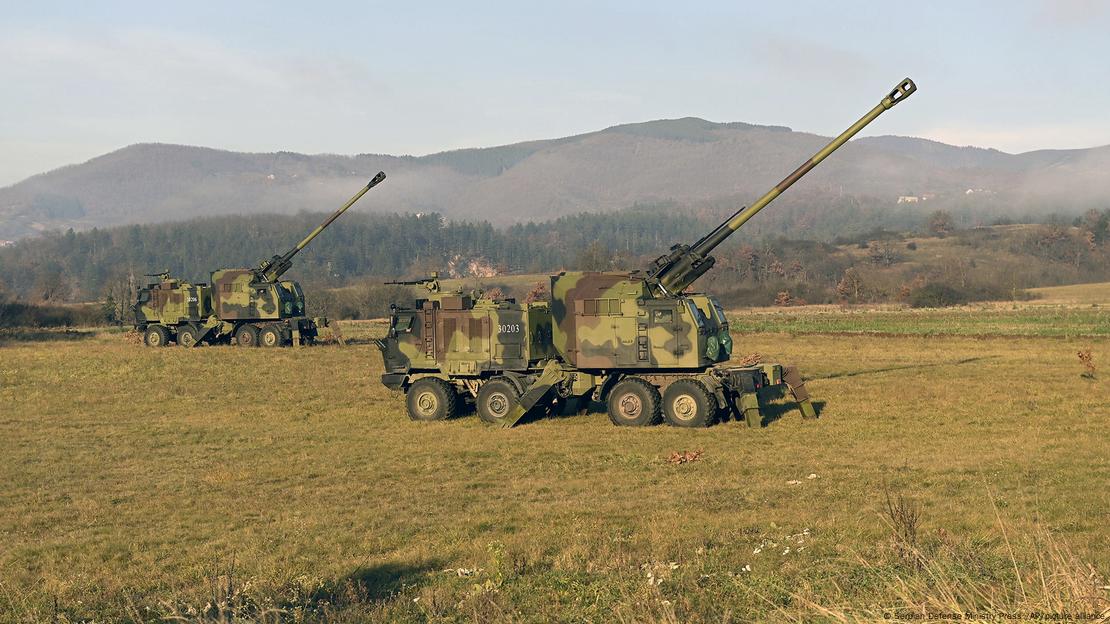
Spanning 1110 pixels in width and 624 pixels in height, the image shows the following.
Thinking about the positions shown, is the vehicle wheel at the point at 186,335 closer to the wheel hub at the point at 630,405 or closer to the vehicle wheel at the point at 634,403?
the vehicle wheel at the point at 634,403

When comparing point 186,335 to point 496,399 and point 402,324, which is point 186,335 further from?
point 496,399

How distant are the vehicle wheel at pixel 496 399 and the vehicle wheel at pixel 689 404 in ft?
10.7

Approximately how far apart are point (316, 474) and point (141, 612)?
8.05 meters

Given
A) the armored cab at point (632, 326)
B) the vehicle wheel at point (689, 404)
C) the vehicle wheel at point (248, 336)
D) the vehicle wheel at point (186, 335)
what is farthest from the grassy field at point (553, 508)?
the vehicle wheel at point (186, 335)

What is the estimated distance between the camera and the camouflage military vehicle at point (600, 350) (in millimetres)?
21203

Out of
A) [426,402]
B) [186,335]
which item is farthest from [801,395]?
[186,335]

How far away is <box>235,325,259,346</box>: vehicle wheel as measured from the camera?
149 ft

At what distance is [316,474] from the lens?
1673 cm

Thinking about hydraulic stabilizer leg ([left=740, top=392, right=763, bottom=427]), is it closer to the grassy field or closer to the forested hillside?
the grassy field

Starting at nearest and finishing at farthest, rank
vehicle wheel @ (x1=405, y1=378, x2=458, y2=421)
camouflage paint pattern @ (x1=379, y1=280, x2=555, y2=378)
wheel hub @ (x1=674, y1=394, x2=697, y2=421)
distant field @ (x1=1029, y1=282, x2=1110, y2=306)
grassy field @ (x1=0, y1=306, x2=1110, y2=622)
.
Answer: grassy field @ (x1=0, y1=306, x2=1110, y2=622) < wheel hub @ (x1=674, y1=394, x2=697, y2=421) < camouflage paint pattern @ (x1=379, y1=280, x2=555, y2=378) < vehicle wheel @ (x1=405, y1=378, x2=458, y2=421) < distant field @ (x1=1029, y1=282, x2=1110, y2=306)

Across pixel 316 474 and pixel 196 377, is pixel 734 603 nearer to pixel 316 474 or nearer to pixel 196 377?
pixel 316 474

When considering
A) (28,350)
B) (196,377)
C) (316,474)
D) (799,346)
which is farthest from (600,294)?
(28,350)

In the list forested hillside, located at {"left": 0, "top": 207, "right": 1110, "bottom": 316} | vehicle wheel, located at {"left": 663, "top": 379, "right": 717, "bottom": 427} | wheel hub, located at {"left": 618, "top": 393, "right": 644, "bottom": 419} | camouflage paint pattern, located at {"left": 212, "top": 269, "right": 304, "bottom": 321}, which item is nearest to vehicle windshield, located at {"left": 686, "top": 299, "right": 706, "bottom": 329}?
vehicle wheel, located at {"left": 663, "top": 379, "right": 717, "bottom": 427}

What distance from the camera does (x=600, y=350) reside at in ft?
71.2
